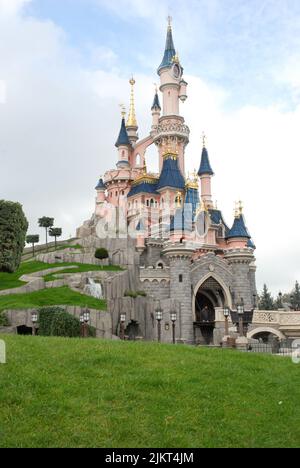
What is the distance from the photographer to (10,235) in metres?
33.7

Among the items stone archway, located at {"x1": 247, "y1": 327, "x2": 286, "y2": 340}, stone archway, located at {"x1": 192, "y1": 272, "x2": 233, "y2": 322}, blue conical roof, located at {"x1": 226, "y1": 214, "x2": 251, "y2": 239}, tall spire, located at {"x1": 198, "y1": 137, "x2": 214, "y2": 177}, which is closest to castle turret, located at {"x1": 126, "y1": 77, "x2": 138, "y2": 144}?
tall spire, located at {"x1": 198, "y1": 137, "x2": 214, "y2": 177}

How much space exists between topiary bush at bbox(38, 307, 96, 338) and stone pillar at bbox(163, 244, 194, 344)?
1552cm

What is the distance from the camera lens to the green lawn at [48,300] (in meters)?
36.0

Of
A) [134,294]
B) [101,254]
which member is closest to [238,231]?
[101,254]

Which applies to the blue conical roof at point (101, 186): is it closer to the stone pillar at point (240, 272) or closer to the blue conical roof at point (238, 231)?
the blue conical roof at point (238, 231)

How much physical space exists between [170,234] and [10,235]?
64.2ft

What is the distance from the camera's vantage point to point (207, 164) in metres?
64.9

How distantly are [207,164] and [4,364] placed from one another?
5395cm

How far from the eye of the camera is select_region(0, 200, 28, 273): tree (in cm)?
3319

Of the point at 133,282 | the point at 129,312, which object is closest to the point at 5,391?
the point at 129,312

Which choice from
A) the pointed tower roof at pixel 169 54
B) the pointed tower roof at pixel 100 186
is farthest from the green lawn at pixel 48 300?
the pointed tower roof at pixel 169 54

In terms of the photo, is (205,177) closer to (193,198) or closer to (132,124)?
(193,198)

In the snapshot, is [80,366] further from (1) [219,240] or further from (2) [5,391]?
(1) [219,240]
